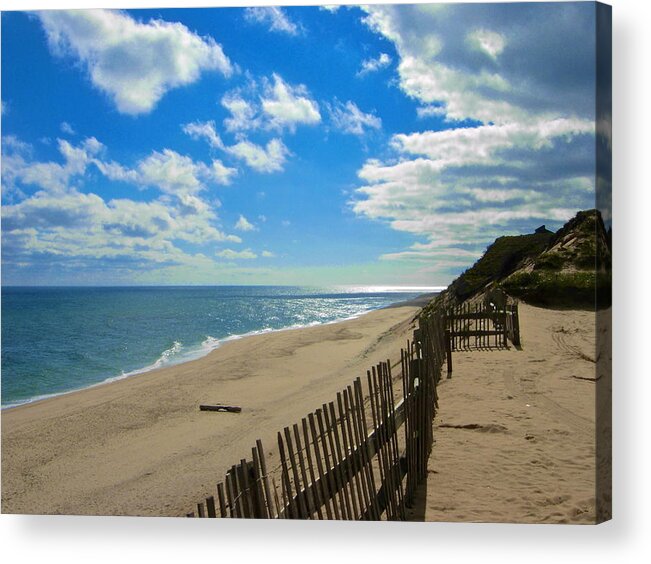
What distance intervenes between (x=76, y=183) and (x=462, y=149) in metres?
3.04

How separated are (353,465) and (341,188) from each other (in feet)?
8.12

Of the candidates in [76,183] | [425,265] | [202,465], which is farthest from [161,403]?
[425,265]

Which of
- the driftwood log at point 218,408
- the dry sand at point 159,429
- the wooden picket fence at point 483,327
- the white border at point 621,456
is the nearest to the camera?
the white border at point 621,456

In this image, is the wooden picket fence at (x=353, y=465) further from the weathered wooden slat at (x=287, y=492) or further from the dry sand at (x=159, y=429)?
the dry sand at (x=159, y=429)

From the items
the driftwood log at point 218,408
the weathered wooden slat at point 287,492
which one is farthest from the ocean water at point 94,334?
the weathered wooden slat at point 287,492

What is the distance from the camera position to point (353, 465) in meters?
3.15

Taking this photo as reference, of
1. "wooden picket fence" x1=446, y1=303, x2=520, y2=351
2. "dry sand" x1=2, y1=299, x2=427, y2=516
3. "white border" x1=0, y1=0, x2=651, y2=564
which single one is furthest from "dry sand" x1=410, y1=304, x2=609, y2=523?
"wooden picket fence" x1=446, y1=303, x2=520, y2=351

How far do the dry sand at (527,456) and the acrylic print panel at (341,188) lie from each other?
0.06ft

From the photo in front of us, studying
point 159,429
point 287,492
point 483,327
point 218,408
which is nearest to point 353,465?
point 287,492

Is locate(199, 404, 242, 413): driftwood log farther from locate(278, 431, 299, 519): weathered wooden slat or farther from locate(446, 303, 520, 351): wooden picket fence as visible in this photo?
locate(278, 431, 299, 519): weathered wooden slat

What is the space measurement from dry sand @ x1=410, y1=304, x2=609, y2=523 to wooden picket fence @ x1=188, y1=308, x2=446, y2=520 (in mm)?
221

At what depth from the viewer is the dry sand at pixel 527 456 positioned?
3852mm

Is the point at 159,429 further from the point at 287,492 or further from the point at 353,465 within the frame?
the point at 287,492

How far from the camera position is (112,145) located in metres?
4.75
